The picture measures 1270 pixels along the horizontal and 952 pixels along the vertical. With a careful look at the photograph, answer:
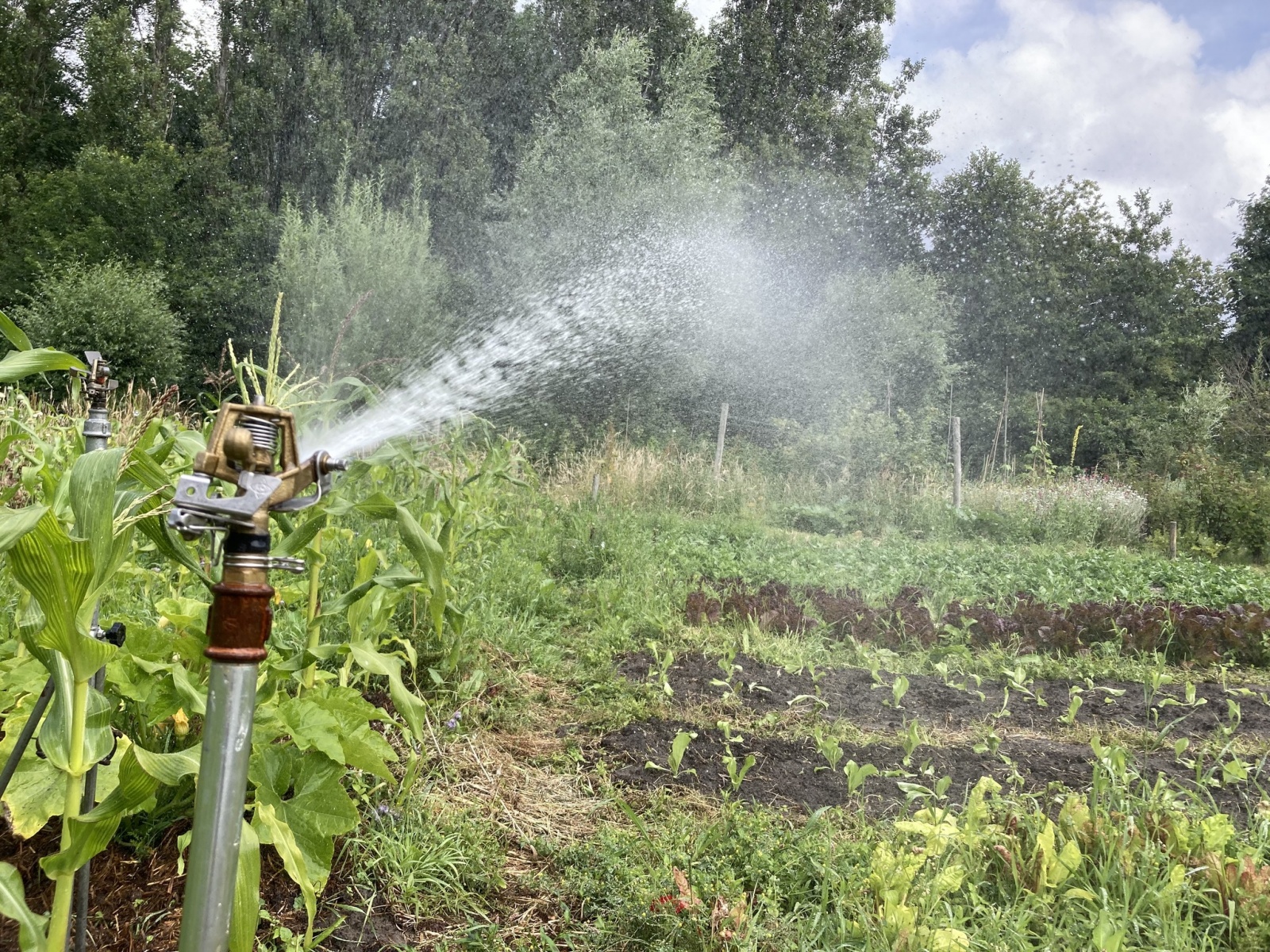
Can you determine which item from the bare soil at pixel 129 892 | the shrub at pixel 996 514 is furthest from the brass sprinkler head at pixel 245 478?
the shrub at pixel 996 514

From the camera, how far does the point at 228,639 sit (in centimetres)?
76

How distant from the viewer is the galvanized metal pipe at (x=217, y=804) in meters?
0.75

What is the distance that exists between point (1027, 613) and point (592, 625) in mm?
2272

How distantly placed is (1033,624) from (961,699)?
1231 millimetres

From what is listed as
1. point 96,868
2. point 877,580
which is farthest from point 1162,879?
point 877,580

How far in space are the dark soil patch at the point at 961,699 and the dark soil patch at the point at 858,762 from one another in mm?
307

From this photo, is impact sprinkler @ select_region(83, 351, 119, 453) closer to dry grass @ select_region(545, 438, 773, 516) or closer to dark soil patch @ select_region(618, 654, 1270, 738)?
dark soil patch @ select_region(618, 654, 1270, 738)

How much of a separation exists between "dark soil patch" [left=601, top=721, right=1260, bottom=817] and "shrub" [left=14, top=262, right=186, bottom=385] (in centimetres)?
1173

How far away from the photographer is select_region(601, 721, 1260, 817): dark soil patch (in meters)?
2.11

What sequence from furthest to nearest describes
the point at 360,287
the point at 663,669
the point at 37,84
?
1. the point at 37,84
2. the point at 360,287
3. the point at 663,669

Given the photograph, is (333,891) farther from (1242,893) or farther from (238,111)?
(238,111)

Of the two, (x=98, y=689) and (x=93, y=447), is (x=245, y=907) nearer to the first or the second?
(x=98, y=689)

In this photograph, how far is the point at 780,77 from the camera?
72.0ft

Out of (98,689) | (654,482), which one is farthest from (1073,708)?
(654,482)
